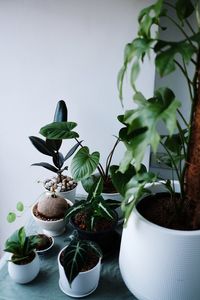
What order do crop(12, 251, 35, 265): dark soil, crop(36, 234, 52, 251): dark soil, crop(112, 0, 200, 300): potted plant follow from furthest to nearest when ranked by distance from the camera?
crop(36, 234, 52, 251): dark soil < crop(12, 251, 35, 265): dark soil < crop(112, 0, 200, 300): potted plant

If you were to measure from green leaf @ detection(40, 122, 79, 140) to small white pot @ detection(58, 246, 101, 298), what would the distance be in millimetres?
397

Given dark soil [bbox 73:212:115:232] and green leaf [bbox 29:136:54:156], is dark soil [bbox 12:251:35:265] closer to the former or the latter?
dark soil [bbox 73:212:115:232]

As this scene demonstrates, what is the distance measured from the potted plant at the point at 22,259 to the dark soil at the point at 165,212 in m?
0.36

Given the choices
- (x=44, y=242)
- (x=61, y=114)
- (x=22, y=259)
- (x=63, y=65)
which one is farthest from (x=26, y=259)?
(x=63, y=65)

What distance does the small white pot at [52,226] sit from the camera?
114cm

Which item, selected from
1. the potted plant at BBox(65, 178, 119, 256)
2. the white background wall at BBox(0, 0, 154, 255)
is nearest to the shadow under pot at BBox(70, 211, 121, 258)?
the potted plant at BBox(65, 178, 119, 256)

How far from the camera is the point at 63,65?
131 centimetres

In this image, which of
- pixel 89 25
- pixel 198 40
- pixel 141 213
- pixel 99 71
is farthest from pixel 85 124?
pixel 198 40

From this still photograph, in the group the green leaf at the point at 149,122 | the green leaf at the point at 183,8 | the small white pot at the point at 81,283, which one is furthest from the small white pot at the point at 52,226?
the green leaf at the point at 183,8

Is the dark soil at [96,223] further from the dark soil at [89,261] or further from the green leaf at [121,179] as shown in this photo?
the green leaf at [121,179]

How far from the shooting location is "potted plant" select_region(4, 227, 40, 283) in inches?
37.9

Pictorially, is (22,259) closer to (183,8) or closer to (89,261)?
(89,261)

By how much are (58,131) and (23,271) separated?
453mm

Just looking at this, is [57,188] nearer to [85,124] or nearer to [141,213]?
[85,124]
